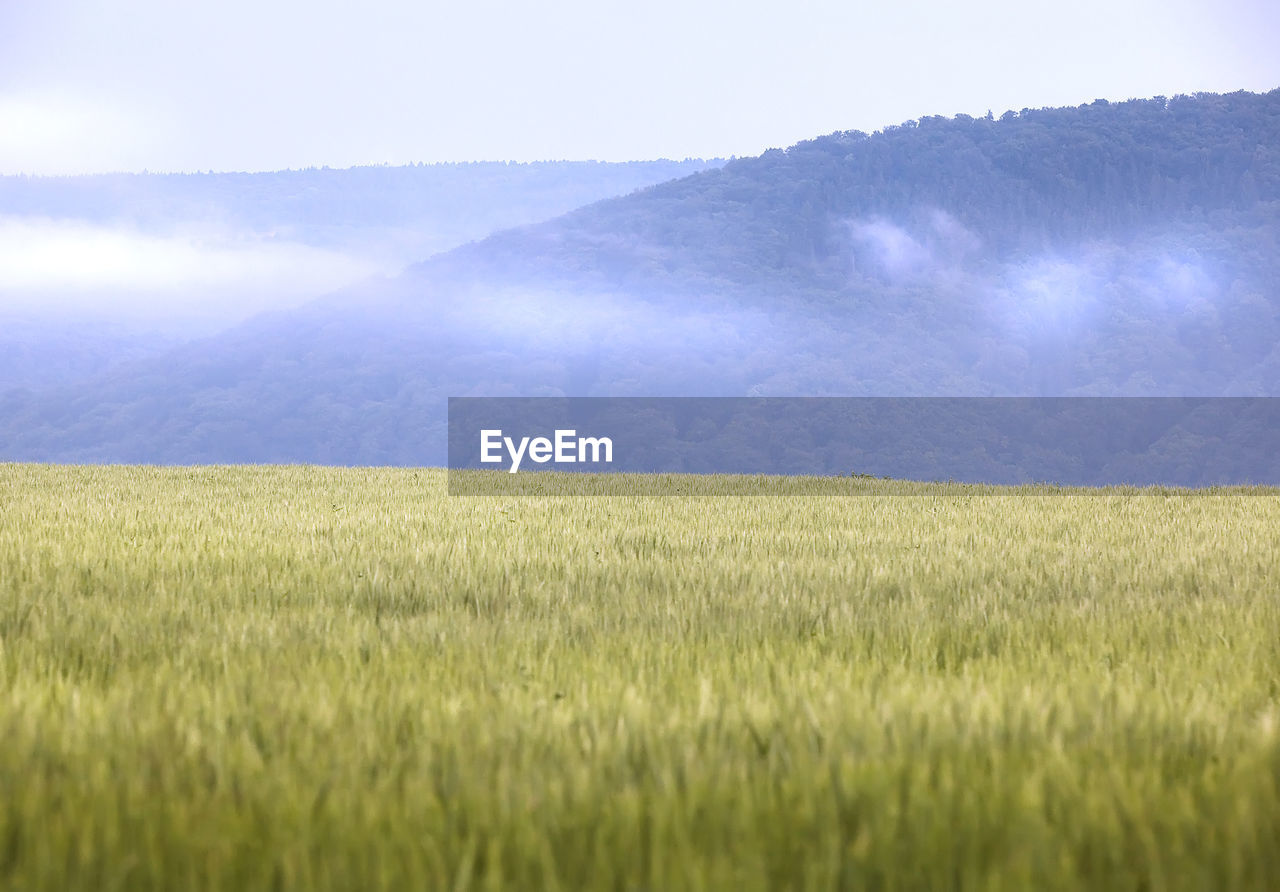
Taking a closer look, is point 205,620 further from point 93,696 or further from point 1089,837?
point 1089,837

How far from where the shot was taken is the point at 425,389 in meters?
186

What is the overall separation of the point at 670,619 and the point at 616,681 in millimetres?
1973

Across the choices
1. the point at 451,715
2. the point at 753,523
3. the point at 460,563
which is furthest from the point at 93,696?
the point at 753,523

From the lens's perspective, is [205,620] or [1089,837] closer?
[1089,837]

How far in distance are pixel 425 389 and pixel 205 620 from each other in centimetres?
18352

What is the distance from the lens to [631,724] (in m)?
3.35

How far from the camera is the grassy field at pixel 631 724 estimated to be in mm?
2365

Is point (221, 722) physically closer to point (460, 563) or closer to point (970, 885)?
point (970, 885)

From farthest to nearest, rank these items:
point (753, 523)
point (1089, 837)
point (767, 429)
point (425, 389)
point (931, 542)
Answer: point (425, 389)
point (767, 429)
point (753, 523)
point (931, 542)
point (1089, 837)

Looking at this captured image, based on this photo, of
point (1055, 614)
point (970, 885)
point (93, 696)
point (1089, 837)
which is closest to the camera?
point (970, 885)

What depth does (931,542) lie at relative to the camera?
35.2ft

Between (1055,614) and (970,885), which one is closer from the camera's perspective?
(970,885)

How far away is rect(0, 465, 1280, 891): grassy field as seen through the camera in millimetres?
2365

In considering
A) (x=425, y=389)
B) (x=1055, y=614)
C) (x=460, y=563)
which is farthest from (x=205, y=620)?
(x=425, y=389)
